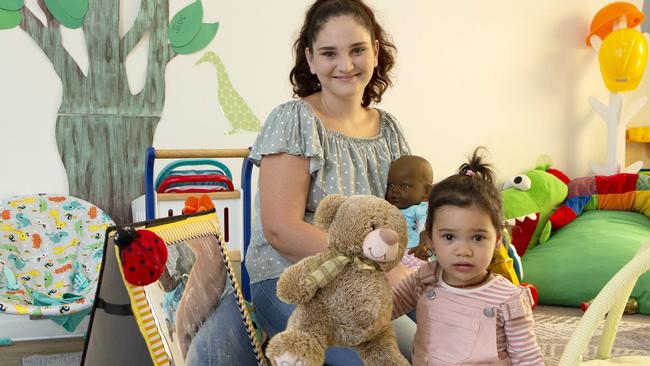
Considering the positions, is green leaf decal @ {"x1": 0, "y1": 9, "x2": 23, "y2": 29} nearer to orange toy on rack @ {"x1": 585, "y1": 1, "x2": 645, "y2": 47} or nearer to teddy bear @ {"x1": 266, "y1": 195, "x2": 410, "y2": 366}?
teddy bear @ {"x1": 266, "y1": 195, "x2": 410, "y2": 366}

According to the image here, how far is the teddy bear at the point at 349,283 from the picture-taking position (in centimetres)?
95

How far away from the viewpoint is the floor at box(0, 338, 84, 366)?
8.08ft

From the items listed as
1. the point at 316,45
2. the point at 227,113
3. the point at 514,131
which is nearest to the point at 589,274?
the point at 514,131

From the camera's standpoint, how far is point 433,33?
11.1 feet

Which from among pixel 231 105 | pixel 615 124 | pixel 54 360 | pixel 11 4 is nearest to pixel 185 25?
pixel 231 105

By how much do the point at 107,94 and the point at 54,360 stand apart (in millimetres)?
1063

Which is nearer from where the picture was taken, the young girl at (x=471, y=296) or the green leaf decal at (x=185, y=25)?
the young girl at (x=471, y=296)

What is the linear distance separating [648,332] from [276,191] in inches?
71.1

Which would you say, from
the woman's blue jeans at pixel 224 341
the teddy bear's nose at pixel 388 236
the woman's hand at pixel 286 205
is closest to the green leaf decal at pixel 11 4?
the woman's hand at pixel 286 205

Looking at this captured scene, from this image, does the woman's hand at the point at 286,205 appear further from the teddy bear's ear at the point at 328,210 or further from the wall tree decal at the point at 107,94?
the wall tree decal at the point at 107,94

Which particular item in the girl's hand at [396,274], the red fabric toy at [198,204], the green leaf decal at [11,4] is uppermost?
the green leaf decal at [11,4]

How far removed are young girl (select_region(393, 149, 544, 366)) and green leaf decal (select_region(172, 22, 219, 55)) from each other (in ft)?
6.53

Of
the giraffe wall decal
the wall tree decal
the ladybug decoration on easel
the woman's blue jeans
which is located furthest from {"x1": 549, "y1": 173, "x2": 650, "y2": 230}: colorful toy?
the ladybug decoration on easel

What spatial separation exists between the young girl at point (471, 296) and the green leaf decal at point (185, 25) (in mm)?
1997
